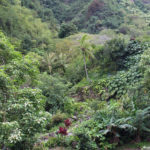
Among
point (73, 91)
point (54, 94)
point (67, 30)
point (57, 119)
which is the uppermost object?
point (67, 30)

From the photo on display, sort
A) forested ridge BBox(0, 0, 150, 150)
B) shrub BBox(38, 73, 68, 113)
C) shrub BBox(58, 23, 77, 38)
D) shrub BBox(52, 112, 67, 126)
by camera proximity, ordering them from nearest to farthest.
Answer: forested ridge BBox(0, 0, 150, 150) → shrub BBox(52, 112, 67, 126) → shrub BBox(38, 73, 68, 113) → shrub BBox(58, 23, 77, 38)

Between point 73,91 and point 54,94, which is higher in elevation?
point 54,94

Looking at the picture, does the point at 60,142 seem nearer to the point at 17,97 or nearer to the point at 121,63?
the point at 17,97

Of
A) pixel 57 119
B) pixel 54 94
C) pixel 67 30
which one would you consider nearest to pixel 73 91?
pixel 54 94

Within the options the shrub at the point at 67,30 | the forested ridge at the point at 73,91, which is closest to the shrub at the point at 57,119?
the forested ridge at the point at 73,91

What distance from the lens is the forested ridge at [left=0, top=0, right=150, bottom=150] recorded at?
466 cm

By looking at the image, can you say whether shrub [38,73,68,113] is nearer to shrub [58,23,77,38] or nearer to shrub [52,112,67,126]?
shrub [52,112,67,126]

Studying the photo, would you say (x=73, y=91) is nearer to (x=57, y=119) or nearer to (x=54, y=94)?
(x=54, y=94)

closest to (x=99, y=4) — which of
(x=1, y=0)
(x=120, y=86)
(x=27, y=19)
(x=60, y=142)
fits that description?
(x=27, y=19)

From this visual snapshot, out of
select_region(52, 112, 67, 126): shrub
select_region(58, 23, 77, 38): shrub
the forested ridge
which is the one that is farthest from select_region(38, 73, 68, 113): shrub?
select_region(58, 23, 77, 38): shrub

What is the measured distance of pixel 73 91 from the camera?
46.3 ft

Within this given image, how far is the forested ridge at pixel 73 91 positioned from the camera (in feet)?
15.3

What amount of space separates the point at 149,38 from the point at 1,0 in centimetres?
1975

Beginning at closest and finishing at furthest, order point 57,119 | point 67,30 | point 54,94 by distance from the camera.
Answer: point 57,119
point 54,94
point 67,30
